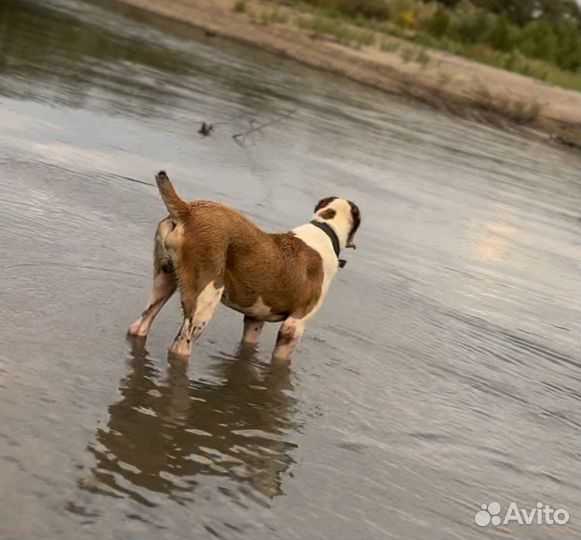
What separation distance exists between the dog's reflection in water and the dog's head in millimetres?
1187

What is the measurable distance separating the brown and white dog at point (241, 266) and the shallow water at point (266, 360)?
0.35 meters

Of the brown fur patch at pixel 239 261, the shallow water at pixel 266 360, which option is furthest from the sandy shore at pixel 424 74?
the brown fur patch at pixel 239 261

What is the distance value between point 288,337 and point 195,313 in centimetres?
93

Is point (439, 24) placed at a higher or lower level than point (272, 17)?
higher

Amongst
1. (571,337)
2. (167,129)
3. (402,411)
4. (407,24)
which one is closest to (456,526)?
(402,411)

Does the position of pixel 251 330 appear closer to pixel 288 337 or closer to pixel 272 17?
pixel 288 337

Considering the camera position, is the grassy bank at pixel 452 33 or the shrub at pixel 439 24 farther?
the shrub at pixel 439 24

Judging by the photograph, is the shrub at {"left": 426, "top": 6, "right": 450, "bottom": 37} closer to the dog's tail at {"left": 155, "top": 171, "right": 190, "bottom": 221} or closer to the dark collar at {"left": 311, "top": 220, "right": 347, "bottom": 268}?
the dark collar at {"left": 311, "top": 220, "right": 347, "bottom": 268}

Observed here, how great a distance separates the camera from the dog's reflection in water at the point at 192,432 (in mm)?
5555

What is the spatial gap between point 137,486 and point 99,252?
4125mm

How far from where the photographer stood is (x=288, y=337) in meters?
7.71

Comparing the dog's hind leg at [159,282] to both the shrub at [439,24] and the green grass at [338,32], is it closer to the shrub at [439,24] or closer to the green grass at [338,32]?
the green grass at [338,32]

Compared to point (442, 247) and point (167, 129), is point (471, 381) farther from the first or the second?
point (167, 129)

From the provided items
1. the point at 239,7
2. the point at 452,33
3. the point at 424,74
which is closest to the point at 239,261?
the point at 424,74
